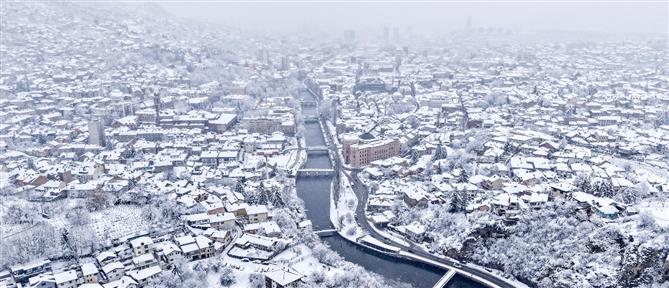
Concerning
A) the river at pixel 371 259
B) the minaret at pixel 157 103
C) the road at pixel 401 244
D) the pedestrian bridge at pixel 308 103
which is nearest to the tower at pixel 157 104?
the minaret at pixel 157 103

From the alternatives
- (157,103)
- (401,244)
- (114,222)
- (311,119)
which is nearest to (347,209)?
(401,244)

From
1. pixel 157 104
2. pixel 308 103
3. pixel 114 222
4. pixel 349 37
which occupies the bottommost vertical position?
pixel 114 222

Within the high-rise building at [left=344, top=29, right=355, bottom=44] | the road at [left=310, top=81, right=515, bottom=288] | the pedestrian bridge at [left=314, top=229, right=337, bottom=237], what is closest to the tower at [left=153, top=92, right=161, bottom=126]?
the road at [left=310, top=81, right=515, bottom=288]

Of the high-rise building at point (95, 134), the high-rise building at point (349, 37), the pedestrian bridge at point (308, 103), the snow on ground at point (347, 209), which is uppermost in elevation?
the high-rise building at point (349, 37)

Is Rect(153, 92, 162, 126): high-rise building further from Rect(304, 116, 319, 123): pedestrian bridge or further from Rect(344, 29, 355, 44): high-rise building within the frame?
Rect(344, 29, 355, 44): high-rise building

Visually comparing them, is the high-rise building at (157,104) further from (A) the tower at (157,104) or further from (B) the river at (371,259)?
(B) the river at (371,259)

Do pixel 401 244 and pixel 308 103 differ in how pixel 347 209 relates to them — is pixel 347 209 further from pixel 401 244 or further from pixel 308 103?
pixel 308 103
